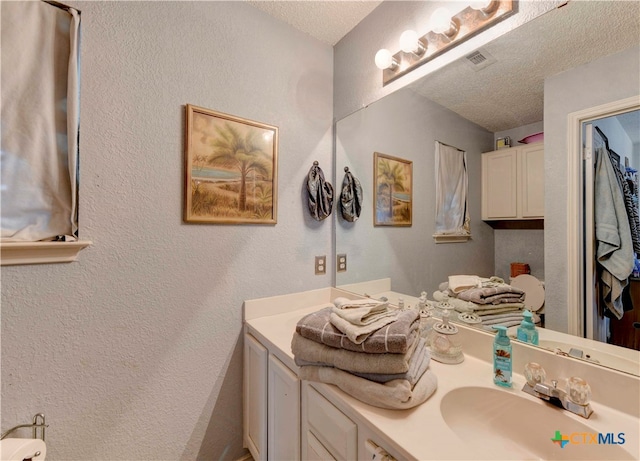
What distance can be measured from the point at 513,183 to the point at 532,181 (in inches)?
2.3

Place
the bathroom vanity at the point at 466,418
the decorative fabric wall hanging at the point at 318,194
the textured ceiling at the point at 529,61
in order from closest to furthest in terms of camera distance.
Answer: the bathroom vanity at the point at 466,418
the textured ceiling at the point at 529,61
the decorative fabric wall hanging at the point at 318,194

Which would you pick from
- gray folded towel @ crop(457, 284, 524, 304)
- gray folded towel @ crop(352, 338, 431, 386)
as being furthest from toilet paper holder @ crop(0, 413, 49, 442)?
gray folded towel @ crop(457, 284, 524, 304)

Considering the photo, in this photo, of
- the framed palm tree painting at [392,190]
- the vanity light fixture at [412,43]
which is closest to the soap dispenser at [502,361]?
the framed palm tree painting at [392,190]

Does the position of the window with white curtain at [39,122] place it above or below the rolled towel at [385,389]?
above

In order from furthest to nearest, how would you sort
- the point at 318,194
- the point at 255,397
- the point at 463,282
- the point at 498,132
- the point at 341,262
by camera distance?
the point at 341,262 < the point at 318,194 < the point at 255,397 < the point at 463,282 < the point at 498,132

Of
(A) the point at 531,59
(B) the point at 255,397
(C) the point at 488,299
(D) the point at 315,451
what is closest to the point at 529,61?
(A) the point at 531,59

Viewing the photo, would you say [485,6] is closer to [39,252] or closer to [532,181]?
[532,181]

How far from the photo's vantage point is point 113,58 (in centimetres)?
101

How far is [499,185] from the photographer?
95 centimetres

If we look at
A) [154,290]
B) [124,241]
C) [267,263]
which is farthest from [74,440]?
[267,263]

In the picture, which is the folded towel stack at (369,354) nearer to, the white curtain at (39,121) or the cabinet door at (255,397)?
the cabinet door at (255,397)

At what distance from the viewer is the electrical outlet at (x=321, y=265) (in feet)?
5.10

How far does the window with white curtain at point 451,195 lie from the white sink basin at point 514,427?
0.56 meters

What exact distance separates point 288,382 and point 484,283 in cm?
81
